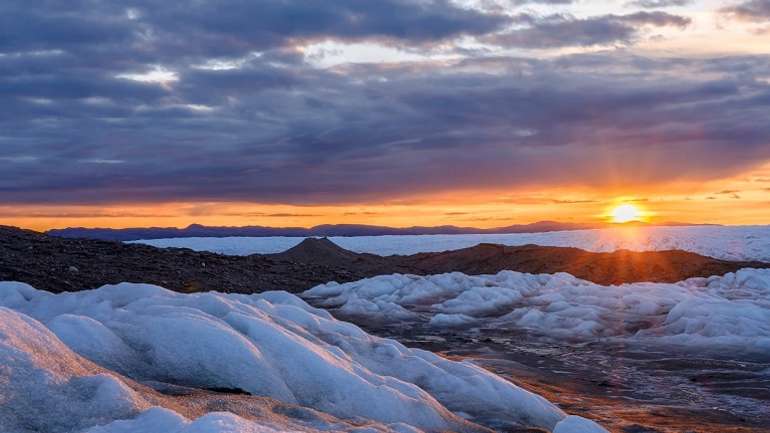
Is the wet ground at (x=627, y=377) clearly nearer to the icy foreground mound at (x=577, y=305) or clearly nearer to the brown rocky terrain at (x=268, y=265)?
the icy foreground mound at (x=577, y=305)

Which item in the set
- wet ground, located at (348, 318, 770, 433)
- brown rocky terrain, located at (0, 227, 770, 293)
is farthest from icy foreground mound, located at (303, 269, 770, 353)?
brown rocky terrain, located at (0, 227, 770, 293)

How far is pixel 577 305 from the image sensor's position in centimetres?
1844

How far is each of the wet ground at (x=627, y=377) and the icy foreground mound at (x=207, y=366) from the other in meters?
0.93

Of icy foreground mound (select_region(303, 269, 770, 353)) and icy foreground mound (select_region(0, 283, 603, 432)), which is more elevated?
icy foreground mound (select_region(0, 283, 603, 432))

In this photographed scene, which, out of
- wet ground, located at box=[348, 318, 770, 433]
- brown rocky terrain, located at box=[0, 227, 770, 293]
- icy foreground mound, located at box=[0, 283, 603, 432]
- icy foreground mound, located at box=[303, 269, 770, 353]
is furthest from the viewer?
brown rocky terrain, located at box=[0, 227, 770, 293]

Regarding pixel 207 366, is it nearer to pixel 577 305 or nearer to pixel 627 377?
pixel 627 377

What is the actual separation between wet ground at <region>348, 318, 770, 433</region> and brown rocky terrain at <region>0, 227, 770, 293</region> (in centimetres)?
739

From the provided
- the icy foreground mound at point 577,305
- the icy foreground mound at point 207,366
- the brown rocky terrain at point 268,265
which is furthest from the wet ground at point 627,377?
the brown rocky terrain at point 268,265

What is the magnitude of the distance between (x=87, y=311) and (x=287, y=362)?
2.39 meters

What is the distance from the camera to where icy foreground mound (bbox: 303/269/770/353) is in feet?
49.3

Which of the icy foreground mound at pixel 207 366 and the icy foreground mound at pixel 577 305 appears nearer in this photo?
the icy foreground mound at pixel 207 366

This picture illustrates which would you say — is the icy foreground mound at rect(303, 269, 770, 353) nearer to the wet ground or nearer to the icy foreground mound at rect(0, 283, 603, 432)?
the wet ground

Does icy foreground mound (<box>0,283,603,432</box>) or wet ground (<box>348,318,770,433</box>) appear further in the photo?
wet ground (<box>348,318,770,433</box>)

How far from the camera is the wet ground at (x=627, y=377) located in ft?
26.6
